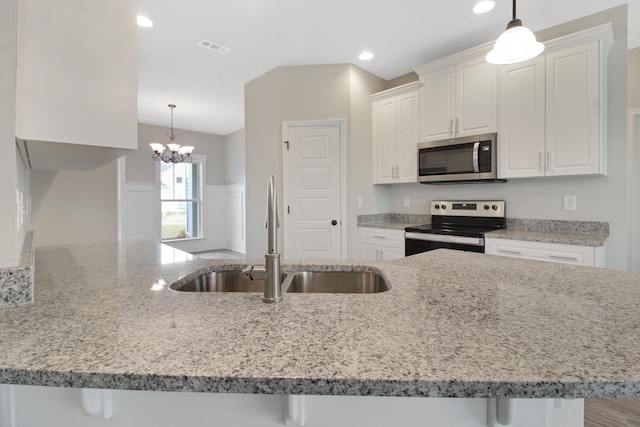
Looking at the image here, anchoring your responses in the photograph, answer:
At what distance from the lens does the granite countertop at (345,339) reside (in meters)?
0.50

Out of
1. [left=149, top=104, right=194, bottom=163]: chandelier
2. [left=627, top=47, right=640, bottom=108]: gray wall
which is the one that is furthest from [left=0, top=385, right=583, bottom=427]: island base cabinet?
[left=149, top=104, right=194, bottom=163]: chandelier

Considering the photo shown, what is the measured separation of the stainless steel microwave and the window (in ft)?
17.3

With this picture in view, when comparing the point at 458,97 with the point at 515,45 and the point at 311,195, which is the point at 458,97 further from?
the point at 311,195

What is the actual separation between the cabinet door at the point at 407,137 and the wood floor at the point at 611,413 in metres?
2.23

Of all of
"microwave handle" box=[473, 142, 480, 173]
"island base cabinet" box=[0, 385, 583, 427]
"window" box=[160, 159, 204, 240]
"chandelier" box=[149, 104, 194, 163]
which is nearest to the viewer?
"island base cabinet" box=[0, 385, 583, 427]

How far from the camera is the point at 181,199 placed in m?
6.74

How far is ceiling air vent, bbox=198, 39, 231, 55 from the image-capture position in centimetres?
305

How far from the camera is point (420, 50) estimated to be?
3.19m

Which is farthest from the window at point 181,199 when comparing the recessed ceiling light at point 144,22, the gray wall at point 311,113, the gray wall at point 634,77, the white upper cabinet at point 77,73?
the gray wall at point 634,77

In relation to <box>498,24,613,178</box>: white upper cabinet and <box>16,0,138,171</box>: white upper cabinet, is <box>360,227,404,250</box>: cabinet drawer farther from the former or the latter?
<box>16,0,138,171</box>: white upper cabinet

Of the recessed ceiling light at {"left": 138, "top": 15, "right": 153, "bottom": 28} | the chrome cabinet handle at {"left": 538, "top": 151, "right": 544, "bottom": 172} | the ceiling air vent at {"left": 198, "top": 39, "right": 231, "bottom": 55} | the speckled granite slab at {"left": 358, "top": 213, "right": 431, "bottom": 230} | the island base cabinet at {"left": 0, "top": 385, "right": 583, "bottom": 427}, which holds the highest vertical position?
the ceiling air vent at {"left": 198, "top": 39, "right": 231, "bottom": 55}

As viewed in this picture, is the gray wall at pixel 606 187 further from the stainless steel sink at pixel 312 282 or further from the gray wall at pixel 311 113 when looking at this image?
the stainless steel sink at pixel 312 282

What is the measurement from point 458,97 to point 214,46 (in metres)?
2.47

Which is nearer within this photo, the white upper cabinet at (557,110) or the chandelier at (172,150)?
the white upper cabinet at (557,110)
